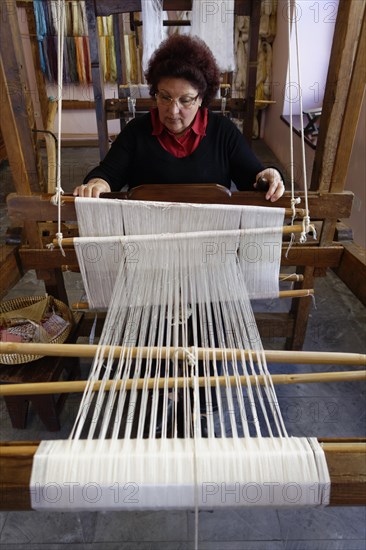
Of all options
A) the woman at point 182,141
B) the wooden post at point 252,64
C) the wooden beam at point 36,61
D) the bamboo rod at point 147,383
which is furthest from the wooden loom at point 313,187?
the wooden beam at point 36,61

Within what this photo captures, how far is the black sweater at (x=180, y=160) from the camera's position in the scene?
156 centimetres

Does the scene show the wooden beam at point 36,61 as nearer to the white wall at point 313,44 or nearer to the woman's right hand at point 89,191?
the white wall at point 313,44

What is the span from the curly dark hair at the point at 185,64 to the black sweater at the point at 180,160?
0.15m

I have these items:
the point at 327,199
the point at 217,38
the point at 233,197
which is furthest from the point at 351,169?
the point at 233,197

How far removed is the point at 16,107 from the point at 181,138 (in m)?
0.62

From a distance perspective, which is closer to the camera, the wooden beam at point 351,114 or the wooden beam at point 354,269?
the wooden beam at point 351,114

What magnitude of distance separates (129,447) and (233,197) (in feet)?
2.75

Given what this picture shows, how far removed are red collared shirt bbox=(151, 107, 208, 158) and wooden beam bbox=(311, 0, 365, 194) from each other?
1.52ft

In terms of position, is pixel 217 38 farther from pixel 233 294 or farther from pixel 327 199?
pixel 233 294

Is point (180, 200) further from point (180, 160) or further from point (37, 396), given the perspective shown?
point (37, 396)

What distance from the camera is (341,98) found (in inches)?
48.0

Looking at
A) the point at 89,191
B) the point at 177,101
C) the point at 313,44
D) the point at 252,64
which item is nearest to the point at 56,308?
the point at 89,191

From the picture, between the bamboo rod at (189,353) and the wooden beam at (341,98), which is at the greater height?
the wooden beam at (341,98)

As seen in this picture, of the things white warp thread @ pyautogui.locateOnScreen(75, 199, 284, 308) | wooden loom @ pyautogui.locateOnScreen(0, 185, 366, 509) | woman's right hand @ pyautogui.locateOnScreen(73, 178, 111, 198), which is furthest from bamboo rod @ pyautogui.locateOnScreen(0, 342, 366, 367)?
woman's right hand @ pyautogui.locateOnScreen(73, 178, 111, 198)
